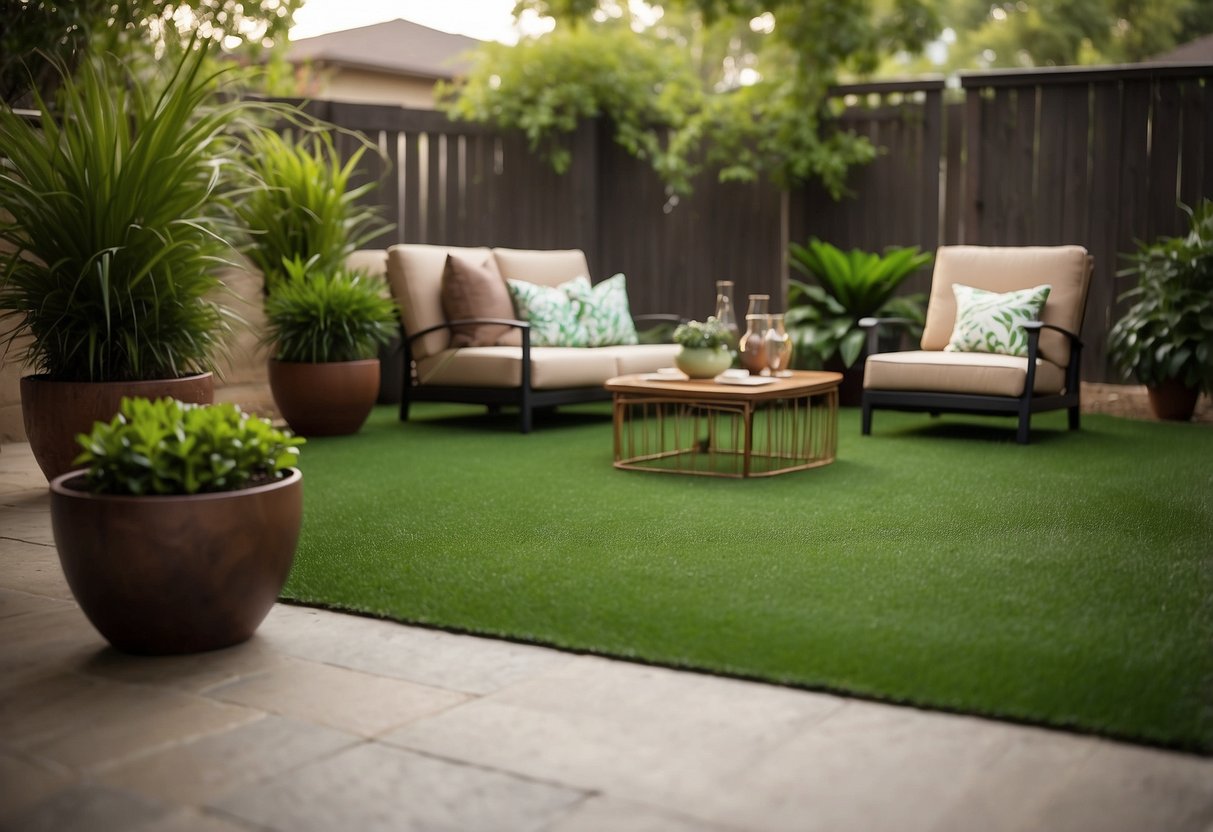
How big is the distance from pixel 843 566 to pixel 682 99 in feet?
19.1

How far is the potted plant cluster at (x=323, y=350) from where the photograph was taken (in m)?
5.83

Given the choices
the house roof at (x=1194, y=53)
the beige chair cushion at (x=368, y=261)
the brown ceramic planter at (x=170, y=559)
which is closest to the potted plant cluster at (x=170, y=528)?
the brown ceramic planter at (x=170, y=559)

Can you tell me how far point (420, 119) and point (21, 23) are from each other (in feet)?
8.31

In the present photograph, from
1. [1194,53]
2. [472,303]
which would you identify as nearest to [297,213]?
[472,303]

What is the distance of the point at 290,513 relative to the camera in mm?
2605

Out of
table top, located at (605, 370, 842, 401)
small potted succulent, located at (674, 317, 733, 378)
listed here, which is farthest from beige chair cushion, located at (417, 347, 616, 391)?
small potted succulent, located at (674, 317, 733, 378)

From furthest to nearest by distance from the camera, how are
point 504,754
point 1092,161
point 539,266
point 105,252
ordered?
point 1092,161 < point 539,266 < point 105,252 < point 504,754

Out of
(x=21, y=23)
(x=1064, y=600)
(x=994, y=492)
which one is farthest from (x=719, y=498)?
(x=21, y=23)

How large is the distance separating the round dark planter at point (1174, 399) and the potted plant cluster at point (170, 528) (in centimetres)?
528

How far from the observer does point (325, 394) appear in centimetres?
582

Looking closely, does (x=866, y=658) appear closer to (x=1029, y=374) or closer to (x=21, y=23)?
(x=1029, y=374)

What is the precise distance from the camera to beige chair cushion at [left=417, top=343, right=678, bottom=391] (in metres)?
5.99

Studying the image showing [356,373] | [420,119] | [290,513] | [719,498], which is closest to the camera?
[290,513]

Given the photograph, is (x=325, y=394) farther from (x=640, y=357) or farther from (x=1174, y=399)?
(x=1174, y=399)
